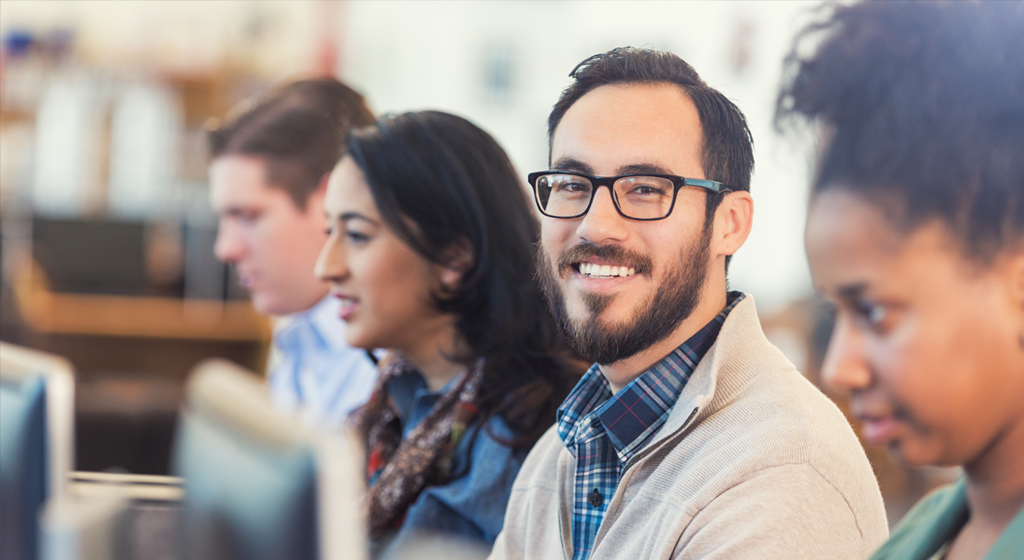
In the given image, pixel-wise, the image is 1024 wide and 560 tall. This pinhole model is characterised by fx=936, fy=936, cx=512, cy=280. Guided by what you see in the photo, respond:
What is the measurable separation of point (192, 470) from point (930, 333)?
1.80ft

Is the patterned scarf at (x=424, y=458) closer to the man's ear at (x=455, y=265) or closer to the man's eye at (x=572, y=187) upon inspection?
the man's ear at (x=455, y=265)

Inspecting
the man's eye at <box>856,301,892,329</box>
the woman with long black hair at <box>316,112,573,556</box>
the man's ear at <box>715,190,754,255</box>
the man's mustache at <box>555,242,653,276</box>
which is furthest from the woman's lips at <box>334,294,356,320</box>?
the man's eye at <box>856,301,892,329</box>

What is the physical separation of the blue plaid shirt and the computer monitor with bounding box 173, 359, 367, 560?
20.2 inches

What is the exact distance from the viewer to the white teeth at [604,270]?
1.15 meters

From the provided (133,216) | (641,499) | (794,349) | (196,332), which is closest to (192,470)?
(641,499)

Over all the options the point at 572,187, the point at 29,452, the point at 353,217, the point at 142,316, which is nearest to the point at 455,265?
the point at 353,217

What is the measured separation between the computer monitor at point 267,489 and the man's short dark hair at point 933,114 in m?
0.40

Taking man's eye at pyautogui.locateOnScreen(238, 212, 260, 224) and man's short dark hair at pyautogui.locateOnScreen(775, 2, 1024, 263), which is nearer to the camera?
man's short dark hair at pyautogui.locateOnScreen(775, 2, 1024, 263)

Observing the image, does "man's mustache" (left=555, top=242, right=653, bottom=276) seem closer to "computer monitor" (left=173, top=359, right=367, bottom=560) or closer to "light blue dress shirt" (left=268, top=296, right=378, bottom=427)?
"computer monitor" (left=173, top=359, right=367, bottom=560)

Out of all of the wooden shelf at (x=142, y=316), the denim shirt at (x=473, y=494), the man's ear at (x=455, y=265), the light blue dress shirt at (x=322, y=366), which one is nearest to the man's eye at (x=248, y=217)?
the light blue dress shirt at (x=322, y=366)

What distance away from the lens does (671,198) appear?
3.71ft

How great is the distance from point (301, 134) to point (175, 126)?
13.3ft

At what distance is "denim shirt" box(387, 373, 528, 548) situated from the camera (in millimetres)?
1491

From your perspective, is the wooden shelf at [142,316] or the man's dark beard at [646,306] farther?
the wooden shelf at [142,316]
